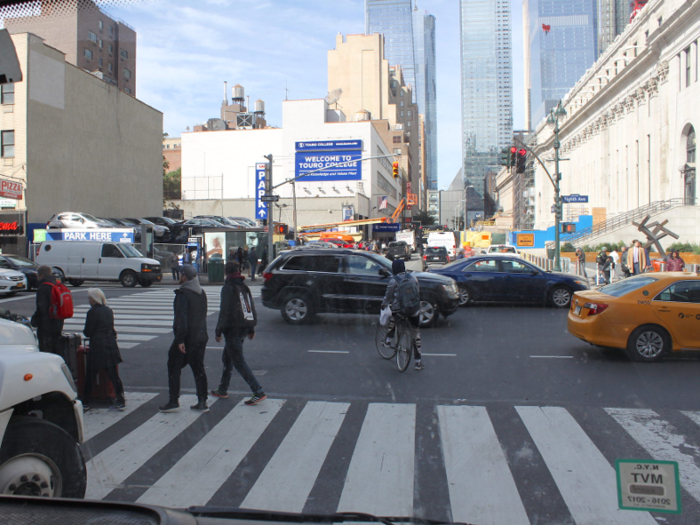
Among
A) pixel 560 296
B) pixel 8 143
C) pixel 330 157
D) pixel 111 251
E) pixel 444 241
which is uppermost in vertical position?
pixel 330 157

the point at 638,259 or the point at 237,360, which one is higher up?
the point at 638,259

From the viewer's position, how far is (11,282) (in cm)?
2027

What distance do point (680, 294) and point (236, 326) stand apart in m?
7.30

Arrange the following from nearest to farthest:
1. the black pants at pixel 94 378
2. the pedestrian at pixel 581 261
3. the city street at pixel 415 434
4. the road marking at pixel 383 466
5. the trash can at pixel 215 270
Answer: the road marking at pixel 383 466, the city street at pixel 415 434, the black pants at pixel 94 378, the trash can at pixel 215 270, the pedestrian at pixel 581 261

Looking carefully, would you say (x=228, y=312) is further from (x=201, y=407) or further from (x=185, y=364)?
(x=201, y=407)

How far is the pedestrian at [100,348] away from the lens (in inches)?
283

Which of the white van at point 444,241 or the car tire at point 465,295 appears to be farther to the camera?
the white van at point 444,241

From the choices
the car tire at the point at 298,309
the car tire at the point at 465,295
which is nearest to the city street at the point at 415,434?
the car tire at the point at 298,309

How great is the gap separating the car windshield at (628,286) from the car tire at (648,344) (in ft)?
2.25

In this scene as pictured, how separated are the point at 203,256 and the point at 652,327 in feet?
84.7

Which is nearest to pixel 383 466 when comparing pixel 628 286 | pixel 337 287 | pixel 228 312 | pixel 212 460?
pixel 212 460

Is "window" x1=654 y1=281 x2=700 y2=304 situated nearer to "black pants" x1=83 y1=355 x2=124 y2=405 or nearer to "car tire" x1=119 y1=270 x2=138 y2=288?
"black pants" x1=83 y1=355 x2=124 y2=405

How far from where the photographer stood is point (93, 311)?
7.25 meters

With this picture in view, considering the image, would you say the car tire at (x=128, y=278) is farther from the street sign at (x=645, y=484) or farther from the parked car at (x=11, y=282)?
the street sign at (x=645, y=484)
